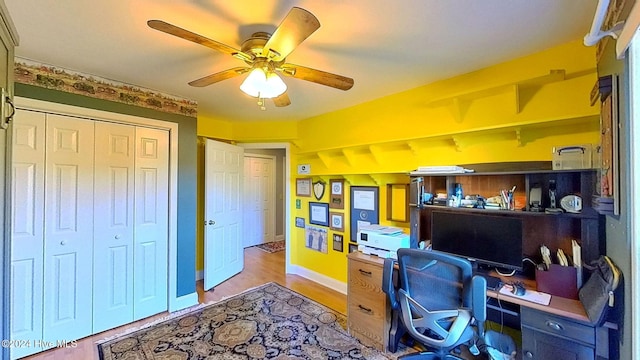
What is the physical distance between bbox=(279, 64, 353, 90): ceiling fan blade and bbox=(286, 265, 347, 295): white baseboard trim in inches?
97.7

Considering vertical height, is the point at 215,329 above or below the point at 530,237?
below

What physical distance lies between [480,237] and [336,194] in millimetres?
1773

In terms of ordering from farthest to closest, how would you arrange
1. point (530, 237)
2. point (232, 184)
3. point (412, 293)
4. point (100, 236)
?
1. point (232, 184)
2. point (100, 236)
3. point (530, 237)
4. point (412, 293)

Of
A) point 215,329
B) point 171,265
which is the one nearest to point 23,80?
point 171,265

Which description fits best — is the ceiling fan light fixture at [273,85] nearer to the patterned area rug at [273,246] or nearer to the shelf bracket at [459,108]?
the shelf bracket at [459,108]

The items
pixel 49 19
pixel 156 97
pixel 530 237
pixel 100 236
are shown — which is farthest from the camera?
pixel 156 97

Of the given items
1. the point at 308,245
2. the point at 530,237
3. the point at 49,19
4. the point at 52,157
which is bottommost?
the point at 308,245

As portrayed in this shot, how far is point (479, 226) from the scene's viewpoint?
2.01 meters

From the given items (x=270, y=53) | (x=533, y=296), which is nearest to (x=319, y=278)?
(x=533, y=296)

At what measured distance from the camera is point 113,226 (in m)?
2.51

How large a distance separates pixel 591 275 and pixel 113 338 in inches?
136

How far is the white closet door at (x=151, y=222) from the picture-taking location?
2.67 metres

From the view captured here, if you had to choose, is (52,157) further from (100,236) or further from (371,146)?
(371,146)

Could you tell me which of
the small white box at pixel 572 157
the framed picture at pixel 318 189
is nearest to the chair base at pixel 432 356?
the small white box at pixel 572 157
